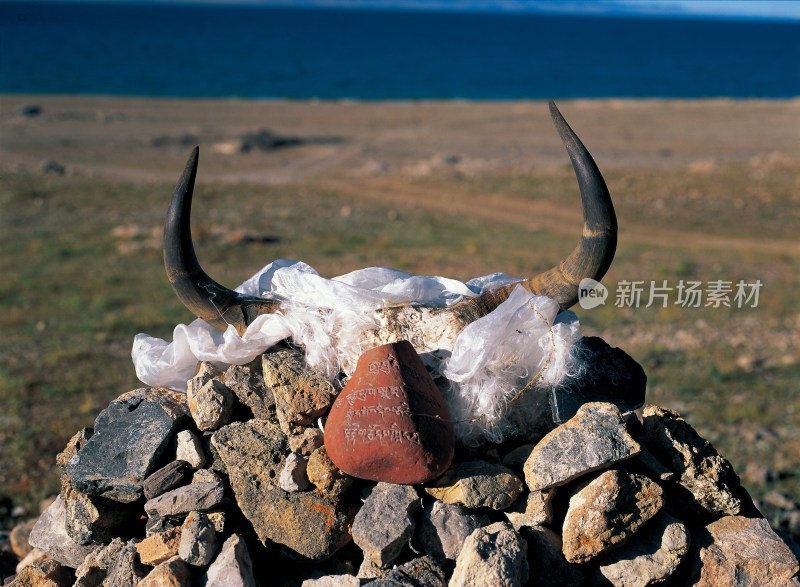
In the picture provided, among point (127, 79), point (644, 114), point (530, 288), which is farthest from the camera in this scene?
point (127, 79)

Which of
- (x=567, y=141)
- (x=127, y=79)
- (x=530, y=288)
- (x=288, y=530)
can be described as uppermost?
(x=567, y=141)

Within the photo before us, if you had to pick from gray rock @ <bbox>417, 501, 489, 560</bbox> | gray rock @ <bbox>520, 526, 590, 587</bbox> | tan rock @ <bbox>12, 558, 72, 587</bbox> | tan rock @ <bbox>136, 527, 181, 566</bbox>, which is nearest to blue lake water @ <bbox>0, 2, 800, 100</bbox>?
tan rock @ <bbox>12, 558, 72, 587</bbox>

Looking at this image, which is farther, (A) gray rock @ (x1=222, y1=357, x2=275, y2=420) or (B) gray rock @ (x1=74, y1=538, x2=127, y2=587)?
(A) gray rock @ (x1=222, y1=357, x2=275, y2=420)

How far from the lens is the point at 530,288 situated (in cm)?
→ 496

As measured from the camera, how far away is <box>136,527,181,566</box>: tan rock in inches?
166

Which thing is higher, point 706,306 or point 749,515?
point 749,515

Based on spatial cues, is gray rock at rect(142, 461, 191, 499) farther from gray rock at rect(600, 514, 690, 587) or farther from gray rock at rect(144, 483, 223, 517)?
gray rock at rect(600, 514, 690, 587)

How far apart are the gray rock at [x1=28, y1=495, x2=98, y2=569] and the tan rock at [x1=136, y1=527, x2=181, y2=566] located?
0.61 metres

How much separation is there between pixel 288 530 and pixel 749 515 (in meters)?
2.46

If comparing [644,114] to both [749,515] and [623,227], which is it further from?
[749,515]

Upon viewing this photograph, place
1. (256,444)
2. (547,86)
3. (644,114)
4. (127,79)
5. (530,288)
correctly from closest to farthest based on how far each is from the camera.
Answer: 1. (256,444)
2. (530,288)
3. (644,114)
4. (127,79)
5. (547,86)

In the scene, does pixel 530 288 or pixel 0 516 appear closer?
pixel 530 288

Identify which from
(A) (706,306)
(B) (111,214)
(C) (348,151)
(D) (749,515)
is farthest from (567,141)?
(C) (348,151)

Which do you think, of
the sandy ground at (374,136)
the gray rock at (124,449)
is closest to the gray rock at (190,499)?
the gray rock at (124,449)
